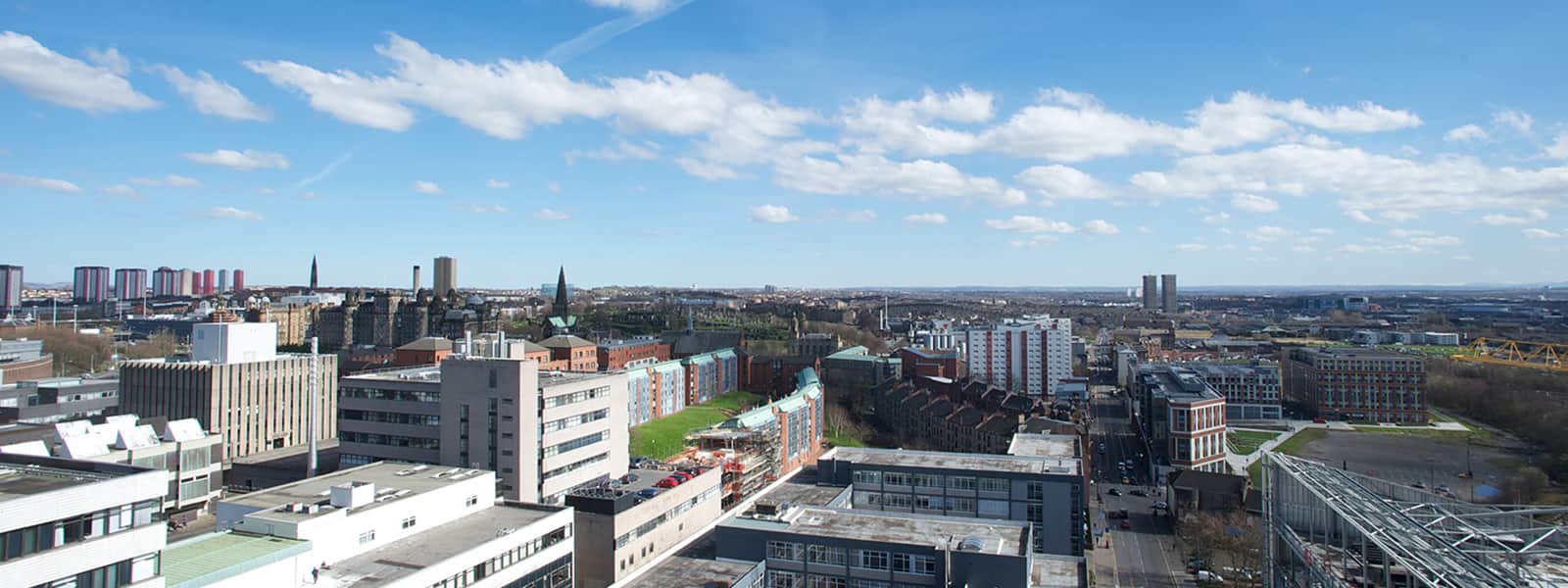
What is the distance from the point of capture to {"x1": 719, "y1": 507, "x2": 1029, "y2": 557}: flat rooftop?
20797 mm

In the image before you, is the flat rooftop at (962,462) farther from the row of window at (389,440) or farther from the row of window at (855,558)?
the row of window at (389,440)

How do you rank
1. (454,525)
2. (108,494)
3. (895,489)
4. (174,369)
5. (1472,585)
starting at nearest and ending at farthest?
(108,494) → (1472,585) → (454,525) → (895,489) → (174,369)

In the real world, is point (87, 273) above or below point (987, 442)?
above

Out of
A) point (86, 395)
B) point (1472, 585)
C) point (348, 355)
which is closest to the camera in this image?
point (1472, 585)

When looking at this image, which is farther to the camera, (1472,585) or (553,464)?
(553,464)

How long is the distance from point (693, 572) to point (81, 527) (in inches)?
494

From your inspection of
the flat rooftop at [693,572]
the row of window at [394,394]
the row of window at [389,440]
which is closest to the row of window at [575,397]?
the row of window at [394,394]

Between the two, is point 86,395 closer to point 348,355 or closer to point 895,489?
→ point 348,355

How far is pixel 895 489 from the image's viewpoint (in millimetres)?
29688

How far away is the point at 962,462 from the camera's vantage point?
3042 centimetres

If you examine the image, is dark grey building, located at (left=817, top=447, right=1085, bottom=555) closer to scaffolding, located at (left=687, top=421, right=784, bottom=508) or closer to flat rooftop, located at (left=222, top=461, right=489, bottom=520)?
scaffolding, located at (left=687, top=421, right=784, bottom=508)

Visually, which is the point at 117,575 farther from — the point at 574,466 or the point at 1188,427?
the point at 1188,427

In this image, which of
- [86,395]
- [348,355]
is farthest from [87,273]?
[86,395]

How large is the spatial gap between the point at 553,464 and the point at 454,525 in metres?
6.52
